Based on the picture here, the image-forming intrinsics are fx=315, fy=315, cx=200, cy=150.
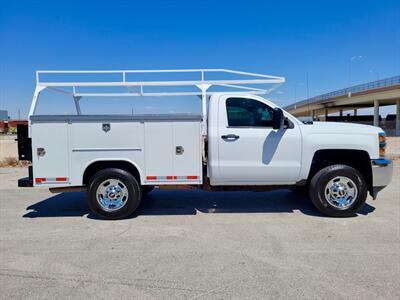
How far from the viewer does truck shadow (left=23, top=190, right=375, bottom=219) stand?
19.2ft

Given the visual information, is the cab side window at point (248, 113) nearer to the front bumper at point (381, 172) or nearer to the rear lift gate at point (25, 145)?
the front bumper at point (381, 172)

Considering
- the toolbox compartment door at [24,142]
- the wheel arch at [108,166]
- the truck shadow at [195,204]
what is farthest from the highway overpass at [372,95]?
the toolbox compartment door at [24,142]

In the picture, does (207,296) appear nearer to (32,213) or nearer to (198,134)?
(198,134)

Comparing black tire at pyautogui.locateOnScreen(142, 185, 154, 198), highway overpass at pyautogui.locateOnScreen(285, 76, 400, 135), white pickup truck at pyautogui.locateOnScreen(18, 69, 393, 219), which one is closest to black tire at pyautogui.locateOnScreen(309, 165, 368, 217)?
white pickup truck at pyautogui.locateOnScreen(18, 69, 393, 219)

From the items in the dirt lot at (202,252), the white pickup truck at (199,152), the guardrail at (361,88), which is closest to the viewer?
the dirt lot at (202,252)

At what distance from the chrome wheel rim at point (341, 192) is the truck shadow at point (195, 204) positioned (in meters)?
0.37

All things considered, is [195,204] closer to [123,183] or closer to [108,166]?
[123,183]

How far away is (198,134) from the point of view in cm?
526

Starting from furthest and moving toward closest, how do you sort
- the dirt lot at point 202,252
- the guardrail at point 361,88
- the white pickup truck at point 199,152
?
the guardrail at point 361,88 → the white pickup truck at point 199,152 → the dirt lot at point 202,252

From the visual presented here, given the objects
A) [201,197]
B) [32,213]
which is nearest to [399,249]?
[201,197]

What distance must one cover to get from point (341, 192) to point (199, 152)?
2.55 metres

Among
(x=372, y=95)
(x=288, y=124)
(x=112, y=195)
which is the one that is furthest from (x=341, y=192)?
(x=372, y=95)

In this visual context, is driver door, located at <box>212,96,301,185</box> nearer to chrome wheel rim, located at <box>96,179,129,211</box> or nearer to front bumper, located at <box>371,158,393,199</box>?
front bumper, located at <box>371,158,393,199</box>

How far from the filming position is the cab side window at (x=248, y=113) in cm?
536
